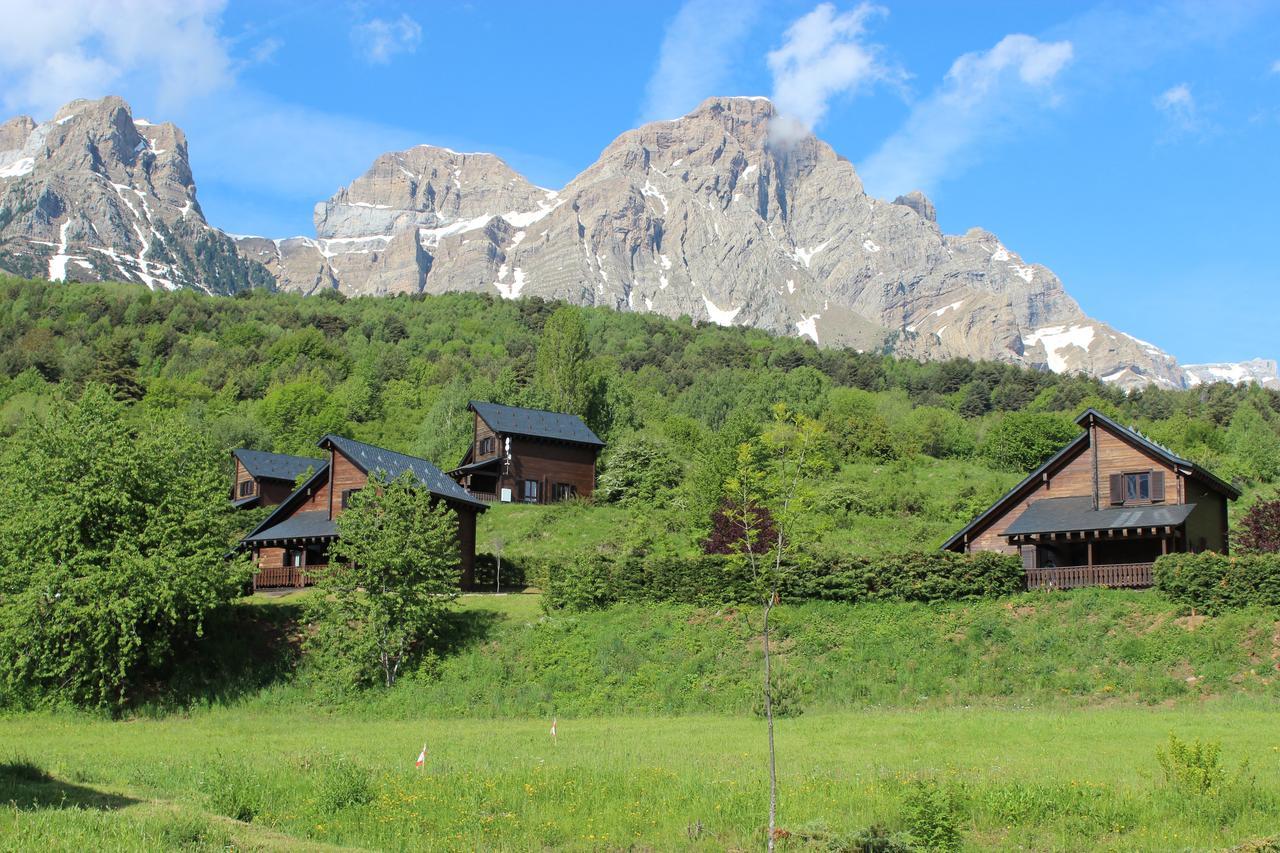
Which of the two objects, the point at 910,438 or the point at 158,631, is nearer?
the point at 158,631

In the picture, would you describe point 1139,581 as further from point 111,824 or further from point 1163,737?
point 111,824

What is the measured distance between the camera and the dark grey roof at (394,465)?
47906 millimetres

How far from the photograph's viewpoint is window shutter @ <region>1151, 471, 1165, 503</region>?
4062 centimetres

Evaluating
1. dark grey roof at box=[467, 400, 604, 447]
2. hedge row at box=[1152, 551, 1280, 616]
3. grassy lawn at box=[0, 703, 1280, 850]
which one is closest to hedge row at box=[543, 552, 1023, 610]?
hedge row at box=[1152, 551, 1280, 616]

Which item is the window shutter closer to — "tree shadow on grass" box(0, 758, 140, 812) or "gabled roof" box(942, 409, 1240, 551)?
"gabled roof" box(942, 409, 1240, 551)

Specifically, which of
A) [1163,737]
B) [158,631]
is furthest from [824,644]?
[158,631]

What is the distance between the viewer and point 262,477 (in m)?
64.6

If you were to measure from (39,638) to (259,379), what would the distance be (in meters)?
86.0

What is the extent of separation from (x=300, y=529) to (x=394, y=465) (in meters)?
5.50

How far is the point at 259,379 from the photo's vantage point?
380 ft

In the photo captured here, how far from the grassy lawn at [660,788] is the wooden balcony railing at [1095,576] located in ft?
33.5

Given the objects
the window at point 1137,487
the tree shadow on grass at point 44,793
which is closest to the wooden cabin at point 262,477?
the window at point 1137,487

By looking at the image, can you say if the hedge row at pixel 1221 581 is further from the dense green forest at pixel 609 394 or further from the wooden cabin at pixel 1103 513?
the dense green forest at pixel 609 394

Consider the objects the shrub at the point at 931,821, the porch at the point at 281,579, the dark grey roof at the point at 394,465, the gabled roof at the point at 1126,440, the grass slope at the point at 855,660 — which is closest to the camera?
the shrub at the point at 931,821
